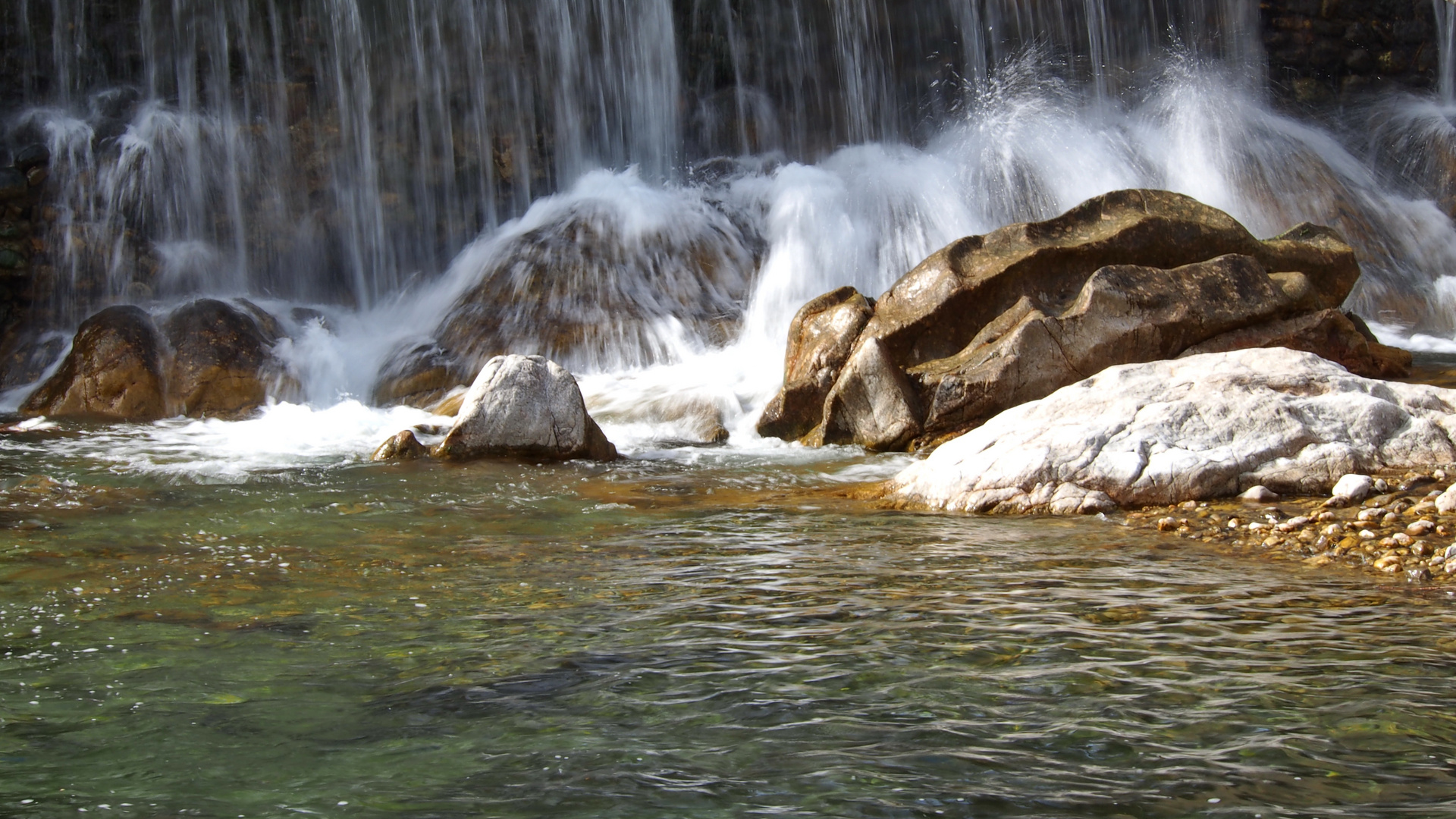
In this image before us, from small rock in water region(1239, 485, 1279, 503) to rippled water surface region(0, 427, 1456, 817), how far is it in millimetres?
→ 901

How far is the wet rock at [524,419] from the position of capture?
8828mm

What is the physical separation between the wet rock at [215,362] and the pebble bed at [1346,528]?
10999 mm

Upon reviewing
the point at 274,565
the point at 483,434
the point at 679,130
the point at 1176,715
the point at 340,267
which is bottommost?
the point at 1176,715

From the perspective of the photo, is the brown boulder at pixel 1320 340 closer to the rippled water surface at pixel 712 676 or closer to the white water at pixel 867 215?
the rippled water surface at pixel 712 676

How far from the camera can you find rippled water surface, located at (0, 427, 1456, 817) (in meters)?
2.47

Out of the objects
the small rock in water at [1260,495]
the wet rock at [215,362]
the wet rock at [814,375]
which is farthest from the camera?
the wet rock at [215,362]

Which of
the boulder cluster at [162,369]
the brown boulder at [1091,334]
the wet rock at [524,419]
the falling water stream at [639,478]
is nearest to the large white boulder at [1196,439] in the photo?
the falling water stream at [639,478]

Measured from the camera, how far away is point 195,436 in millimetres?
10820

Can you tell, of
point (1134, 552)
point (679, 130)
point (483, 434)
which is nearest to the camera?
point (1134, 552)

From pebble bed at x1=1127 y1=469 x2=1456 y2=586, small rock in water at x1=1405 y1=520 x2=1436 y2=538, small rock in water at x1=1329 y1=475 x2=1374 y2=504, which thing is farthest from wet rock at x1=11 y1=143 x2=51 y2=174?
small rock in water at x1=1405 y1=520 x2=1436 y2=538

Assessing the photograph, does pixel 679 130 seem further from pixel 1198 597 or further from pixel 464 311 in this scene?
pixel 1198 597

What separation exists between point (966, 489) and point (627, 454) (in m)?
3.82

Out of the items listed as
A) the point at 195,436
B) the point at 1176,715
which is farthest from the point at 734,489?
the point at 195,436

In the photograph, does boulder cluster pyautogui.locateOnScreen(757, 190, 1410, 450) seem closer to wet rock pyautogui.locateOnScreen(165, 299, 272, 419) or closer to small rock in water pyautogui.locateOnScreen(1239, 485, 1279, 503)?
small rock in water pyautogui.locateOnScreen(1239, 485, 1279, 503)
